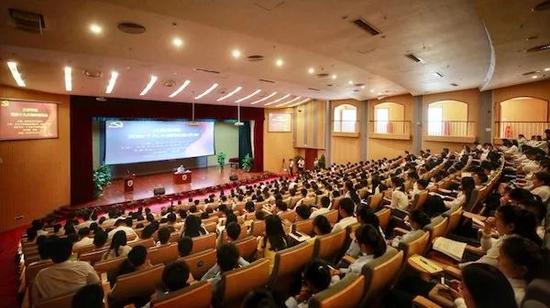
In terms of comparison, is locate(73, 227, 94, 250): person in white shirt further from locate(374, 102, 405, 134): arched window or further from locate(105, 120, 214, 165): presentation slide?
locate(374, 102, 405, 134): arched window

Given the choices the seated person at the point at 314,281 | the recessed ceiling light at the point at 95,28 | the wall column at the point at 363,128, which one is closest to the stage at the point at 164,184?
the wall column at the point at 363,128

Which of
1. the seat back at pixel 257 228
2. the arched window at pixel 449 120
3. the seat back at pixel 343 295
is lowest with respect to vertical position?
the seat back at pixel 257 228

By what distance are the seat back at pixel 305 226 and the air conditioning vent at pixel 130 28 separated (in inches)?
180

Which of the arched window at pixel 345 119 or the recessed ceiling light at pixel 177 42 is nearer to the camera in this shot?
the recessed ceiling light at pixel 177 42

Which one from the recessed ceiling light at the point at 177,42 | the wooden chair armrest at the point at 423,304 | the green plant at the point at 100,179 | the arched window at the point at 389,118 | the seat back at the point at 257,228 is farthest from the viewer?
the arched window at the point at 389,118

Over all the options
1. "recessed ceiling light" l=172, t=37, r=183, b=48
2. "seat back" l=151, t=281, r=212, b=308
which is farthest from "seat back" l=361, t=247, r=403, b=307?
"recessed ceiling light" l=172, t=37, r=183, b=48

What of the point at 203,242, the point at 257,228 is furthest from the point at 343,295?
the point at 257,228

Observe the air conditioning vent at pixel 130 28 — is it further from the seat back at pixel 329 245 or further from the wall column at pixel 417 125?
the wall column at pixel 417 125

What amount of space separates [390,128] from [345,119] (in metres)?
4.06

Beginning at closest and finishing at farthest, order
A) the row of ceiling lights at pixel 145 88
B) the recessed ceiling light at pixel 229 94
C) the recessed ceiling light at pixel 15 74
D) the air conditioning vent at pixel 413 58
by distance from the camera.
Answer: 1. the recessed ceiling light at pixel 15 74
2. the air conditioning vent at pixel 413 58
3. the row of ceiling lights at pixel 145 88
4. the recessed ceiling light at pixel 229 94

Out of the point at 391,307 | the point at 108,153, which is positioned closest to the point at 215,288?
the point at 391,307

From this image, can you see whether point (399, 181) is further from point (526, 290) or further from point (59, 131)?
point (59, 131)

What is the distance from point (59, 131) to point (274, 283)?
12.7 metres

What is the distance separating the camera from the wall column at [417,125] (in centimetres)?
1594
